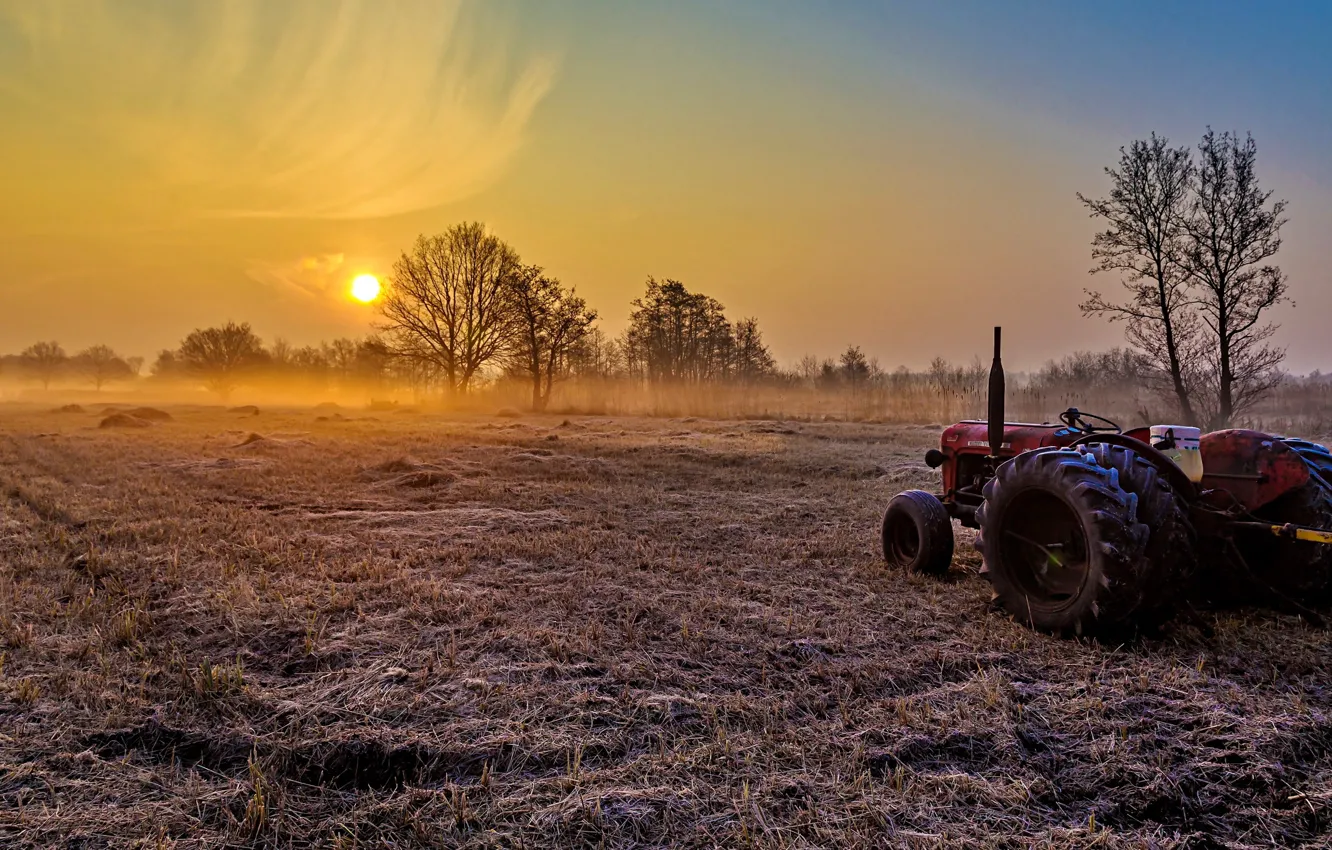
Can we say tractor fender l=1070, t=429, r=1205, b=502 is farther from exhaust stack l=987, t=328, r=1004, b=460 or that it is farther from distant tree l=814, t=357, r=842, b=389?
distant tree l=814, t=357, r=842, b=389

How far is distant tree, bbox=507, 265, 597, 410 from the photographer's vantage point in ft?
110

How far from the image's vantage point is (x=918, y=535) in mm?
4828

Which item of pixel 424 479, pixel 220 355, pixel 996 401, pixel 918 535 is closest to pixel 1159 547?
pixel 996 401

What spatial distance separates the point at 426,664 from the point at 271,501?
596 centimetres

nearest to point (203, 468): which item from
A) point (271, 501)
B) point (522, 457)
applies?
point (271, 501)

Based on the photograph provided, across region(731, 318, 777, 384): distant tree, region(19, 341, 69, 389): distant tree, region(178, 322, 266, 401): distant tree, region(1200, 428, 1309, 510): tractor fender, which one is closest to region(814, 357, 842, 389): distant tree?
region(731, 318, 777, 384): distant tree

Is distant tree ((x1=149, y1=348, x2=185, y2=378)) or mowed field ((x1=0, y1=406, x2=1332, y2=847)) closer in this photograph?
mowed field ((x1=0, y1=406, x2=1332, y2=847))

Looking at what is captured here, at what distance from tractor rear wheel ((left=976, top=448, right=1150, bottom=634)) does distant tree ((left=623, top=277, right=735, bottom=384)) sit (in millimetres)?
32148

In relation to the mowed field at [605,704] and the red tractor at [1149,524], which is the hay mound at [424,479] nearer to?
the mowed field at [605,704]

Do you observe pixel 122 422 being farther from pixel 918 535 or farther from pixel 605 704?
pixel 918 535

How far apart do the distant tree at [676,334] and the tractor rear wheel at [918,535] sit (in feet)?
101

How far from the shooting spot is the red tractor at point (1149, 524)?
10.0ft

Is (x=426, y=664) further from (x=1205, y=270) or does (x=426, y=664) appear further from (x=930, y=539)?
(x=1205, y=270)

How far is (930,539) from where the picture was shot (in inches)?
184
